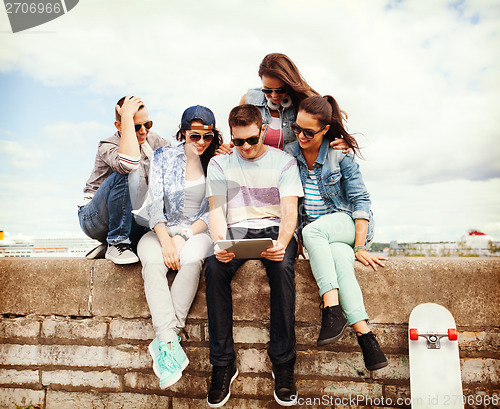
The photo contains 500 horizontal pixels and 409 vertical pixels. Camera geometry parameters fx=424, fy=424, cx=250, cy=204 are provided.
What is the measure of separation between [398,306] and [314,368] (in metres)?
0.73

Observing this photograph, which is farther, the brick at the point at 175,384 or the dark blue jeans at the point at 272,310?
the brick at the point at 175,384

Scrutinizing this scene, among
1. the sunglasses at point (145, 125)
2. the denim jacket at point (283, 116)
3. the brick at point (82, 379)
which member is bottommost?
the brick at point (82, 379)

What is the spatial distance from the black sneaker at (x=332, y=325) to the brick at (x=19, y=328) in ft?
7.66

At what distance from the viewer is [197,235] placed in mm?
3061

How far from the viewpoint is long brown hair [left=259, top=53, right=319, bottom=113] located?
3.34 metres

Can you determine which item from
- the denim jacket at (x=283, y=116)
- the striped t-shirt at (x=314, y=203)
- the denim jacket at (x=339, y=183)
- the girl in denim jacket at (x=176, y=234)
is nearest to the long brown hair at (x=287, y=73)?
the denim jacket at (x=283, y=116)

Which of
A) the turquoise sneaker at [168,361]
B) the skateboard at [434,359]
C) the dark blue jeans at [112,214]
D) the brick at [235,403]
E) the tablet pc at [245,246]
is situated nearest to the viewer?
the tablet pc at [245,246]

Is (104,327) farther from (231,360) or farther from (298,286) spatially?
(298,286)

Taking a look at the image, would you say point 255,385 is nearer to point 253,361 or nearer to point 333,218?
point 253,361

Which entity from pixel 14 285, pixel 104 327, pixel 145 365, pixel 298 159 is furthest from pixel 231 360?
pixel 14 285

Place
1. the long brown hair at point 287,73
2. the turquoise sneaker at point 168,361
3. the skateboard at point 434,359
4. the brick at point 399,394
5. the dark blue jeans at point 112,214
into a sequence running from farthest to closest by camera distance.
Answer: the long brown hair at point 287,73 < the dark blue jeans at point 112,214 < the brick at point 399,394 < the skateboard at point 434,359 < the turquoise sneaker at point 168,361

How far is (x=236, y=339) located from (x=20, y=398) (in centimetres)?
190

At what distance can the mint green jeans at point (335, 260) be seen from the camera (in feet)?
8.82

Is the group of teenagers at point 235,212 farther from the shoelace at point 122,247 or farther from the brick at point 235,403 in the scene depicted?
the brick at point 235,403
